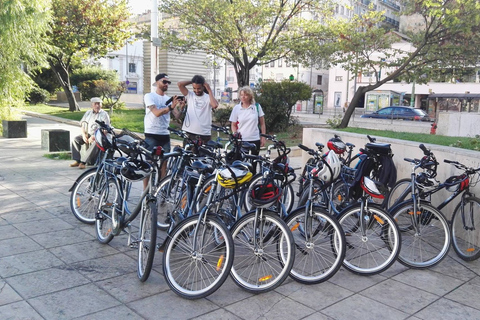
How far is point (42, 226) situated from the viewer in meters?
5.65

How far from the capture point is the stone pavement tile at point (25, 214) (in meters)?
5.93

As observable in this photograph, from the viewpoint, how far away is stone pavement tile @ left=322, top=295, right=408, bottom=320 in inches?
142

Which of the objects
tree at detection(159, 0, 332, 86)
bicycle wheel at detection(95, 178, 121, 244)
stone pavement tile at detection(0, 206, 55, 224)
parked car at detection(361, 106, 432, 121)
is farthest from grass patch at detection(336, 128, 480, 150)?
parked car at detection(361, 106, 432, 121)

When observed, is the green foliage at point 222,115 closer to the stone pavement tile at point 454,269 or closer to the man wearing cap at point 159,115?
the man wearing cap at point 159,115

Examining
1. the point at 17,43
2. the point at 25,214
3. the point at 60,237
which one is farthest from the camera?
the point at 17,43

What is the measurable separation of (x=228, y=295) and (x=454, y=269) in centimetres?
240

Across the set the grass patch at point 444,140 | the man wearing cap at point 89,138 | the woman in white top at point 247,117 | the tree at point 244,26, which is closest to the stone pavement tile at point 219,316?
the woman in white top at point 247,117

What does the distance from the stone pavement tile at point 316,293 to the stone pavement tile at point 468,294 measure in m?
0.91

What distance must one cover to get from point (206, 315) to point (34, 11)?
525 inches

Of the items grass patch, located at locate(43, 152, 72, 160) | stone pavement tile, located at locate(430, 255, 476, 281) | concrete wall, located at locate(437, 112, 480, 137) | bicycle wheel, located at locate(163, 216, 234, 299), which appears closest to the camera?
bicycle wheel, located at locate(163, 216, 234, 299)

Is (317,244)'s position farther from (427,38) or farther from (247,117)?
(427,38)

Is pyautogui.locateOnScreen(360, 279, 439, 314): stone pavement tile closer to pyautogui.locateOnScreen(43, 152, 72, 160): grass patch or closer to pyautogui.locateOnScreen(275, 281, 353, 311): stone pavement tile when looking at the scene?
pyautogui.locateOnScreen(275, 281, 353, 311): stone pavement tile

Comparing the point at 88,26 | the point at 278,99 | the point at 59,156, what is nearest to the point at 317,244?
the point at 59,156

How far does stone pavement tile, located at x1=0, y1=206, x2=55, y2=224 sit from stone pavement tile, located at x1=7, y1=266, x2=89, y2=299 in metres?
1.86
